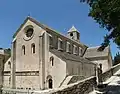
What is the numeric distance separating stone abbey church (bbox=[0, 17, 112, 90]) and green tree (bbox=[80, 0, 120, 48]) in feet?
76.8

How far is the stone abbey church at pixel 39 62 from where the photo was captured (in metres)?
40.7

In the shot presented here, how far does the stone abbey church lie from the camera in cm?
4072

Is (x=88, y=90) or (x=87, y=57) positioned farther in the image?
(x=87, y=57)

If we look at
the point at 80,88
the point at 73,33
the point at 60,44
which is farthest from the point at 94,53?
the point at 80,88

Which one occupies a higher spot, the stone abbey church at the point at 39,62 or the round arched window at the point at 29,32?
the round arched window at the point at 29,32

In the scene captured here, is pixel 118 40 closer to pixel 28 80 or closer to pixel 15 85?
pixel 28 80

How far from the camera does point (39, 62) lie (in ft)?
141

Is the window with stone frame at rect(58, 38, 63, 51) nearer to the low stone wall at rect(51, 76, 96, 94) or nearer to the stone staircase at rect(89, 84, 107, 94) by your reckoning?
the stone staircase at rect(89, 84, 107, 94)

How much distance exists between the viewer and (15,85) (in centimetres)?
4516

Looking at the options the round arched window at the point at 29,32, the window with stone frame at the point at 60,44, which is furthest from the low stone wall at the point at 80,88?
the window with stone frame at the point at 60,44

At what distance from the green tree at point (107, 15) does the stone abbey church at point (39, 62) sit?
23417 mm

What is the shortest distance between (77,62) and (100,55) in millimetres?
16658

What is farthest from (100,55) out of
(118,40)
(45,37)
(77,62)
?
(118,40)

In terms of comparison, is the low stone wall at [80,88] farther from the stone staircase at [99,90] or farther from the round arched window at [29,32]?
the round arched window at [29,32]
